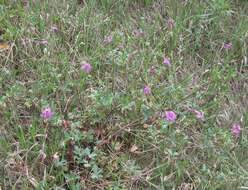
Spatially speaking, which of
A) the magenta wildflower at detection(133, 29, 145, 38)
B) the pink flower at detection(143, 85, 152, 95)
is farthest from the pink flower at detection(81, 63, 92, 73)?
the magenta wildflower at detection(133, 29, 145, 38)

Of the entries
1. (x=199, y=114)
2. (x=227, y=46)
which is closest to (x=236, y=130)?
(x=199, y=114)

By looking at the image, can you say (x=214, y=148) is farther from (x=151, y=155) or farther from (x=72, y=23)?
(x=72, y=23)

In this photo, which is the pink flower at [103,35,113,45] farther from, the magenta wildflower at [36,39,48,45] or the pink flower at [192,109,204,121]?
the pink flower at [192,109,204,121]

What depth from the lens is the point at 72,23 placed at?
3121mm

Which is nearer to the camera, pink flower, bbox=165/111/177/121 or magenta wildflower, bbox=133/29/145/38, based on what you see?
pink flower, bbox=165/111/177/121

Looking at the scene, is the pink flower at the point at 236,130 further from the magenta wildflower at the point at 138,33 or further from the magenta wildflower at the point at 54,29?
the magenta wildflower at the point at 54,29

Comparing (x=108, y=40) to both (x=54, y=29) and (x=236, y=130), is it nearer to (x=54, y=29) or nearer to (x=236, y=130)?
(x=54, y=29)

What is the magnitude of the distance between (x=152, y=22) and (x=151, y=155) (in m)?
1.16

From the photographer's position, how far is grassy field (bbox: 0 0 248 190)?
2.33 metres

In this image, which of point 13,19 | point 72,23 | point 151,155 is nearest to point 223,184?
point 151,155

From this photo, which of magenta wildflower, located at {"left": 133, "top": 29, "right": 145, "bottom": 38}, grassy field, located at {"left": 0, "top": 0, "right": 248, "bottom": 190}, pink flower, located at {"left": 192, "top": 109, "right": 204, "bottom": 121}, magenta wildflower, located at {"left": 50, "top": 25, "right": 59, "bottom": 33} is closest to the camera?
grassy field, located at {"left": 0, "top": 0, "right": 248, "bottom": 190}

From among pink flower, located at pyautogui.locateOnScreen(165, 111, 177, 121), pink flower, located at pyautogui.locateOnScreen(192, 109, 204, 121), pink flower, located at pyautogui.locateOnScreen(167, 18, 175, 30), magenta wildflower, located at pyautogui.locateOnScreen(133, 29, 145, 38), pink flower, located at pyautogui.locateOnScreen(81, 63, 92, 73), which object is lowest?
pink flower, located at pyautogui.locateOnScreen(192, 109, 204, 121)

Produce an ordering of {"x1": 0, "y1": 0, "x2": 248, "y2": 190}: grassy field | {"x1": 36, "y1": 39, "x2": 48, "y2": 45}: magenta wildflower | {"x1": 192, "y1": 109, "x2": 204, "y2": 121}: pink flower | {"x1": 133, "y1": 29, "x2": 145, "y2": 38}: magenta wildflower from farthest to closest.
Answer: {"x1": 133, "y1": 29, "x2": 145, "y2": 38}: magenta wildflower → {"x1": 36, "y1": 39, "x2": 48, "y2": 45}: magenta wildflower → {"x1": 192, "y1": 109, "x2": 204, "y2": 121}: pink flower → {"x1": 0, "y1": 0, "x2": 248, "y2": 190}: grassy field

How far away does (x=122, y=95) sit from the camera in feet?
8.64
